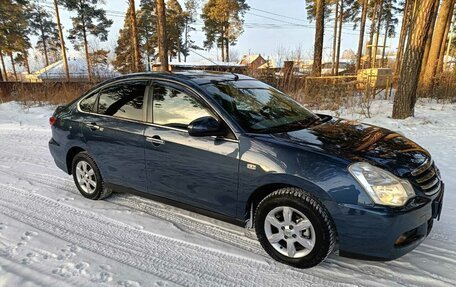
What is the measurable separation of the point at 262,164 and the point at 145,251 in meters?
1.44

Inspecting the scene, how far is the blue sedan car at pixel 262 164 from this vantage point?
8.40ft

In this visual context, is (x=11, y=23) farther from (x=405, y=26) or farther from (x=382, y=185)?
(x=382, y=185)

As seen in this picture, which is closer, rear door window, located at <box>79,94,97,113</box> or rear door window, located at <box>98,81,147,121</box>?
rear door window, located at <box>98,81,147,121</box>

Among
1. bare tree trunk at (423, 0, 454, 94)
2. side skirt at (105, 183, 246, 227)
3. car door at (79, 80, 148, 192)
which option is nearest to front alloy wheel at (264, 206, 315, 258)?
side skirt at (105, 183, 246, 227)

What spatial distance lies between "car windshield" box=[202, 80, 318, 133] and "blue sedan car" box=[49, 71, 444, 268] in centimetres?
2

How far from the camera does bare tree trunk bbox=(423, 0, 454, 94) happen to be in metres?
13.8

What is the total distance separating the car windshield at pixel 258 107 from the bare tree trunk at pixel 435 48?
12.4 meters

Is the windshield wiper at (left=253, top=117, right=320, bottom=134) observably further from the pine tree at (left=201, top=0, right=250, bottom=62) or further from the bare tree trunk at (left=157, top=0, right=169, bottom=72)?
the pine tree at (left=201, top=0, right=250, bottom=62)

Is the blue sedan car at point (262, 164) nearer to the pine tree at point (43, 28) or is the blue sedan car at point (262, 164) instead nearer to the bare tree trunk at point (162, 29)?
the bare tree trunk at point (162, 29)

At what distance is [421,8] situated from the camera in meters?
7.98

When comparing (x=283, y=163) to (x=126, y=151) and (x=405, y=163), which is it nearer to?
(x=405, y=163)

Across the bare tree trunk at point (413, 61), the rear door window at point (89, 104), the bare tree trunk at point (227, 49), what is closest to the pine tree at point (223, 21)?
the bare tree trunk at point (227, 49)

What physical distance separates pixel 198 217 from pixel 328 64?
4530 centimetres

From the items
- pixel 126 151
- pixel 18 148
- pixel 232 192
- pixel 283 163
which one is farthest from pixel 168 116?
pixel 18 148
